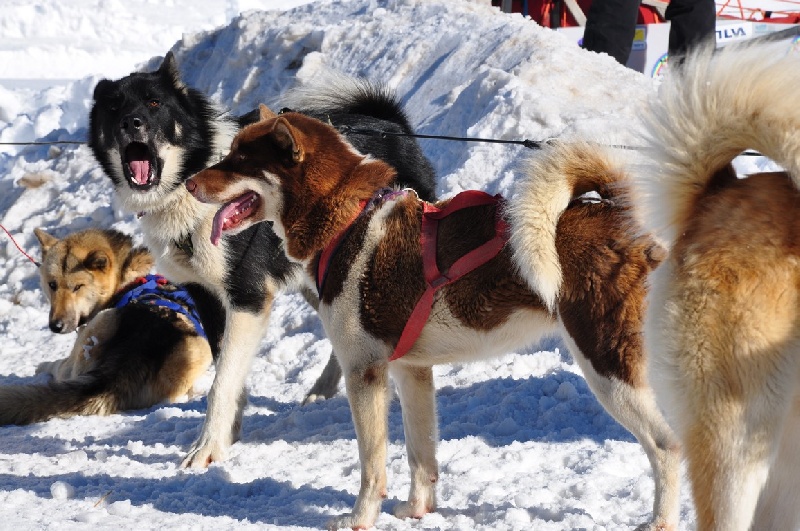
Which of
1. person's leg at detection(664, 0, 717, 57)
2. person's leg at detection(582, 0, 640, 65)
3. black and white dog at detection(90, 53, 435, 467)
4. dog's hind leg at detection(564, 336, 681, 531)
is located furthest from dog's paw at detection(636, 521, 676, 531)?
person's leg at detection(582, 0, 640, 65)

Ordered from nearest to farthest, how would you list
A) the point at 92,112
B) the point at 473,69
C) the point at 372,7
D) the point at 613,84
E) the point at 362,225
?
the point at 362,225 → the point at 92,112 → the point at 613,84 → the point at 473,69 → the point at 372,7

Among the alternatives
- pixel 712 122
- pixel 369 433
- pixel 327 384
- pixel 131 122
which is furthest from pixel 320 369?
pixel 712 122

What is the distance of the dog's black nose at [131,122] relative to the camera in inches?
193

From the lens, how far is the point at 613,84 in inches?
308

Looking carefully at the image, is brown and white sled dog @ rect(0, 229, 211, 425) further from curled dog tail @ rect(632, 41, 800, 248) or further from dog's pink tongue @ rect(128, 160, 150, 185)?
curled dog tail @ rect(632, 41, 800, 248)

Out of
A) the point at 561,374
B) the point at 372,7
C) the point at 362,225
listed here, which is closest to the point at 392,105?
the point at 561,374

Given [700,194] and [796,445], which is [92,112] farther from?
[796,445]

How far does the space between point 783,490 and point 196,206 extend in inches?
134

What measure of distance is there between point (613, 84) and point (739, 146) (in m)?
5.70

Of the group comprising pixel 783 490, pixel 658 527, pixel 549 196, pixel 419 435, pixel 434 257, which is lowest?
pixel 658 527

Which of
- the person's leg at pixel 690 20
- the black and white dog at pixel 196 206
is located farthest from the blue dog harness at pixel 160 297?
the person's leg at pixel 690 20

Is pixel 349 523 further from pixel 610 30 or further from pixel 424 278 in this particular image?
pixel 610 30

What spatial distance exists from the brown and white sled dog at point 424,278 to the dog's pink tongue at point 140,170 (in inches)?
56.9

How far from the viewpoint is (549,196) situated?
315 centimetres
